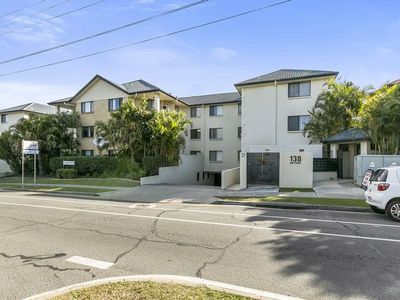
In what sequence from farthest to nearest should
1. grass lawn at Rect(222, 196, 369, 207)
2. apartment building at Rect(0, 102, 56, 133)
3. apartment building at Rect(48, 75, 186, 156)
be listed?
1. apartment building at Rect(0, 102, 56, 133)
2. apartment building at Rect(48, 75, 186, 156)
3. grass lawn at Rect(222, 196, 369, 207)

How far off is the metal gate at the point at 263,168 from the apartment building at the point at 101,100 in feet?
48.6

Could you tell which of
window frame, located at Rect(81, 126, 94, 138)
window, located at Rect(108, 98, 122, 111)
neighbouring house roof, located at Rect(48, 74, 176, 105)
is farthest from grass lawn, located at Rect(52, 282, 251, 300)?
window frame, located at Rect(81, 126, 94, 138)

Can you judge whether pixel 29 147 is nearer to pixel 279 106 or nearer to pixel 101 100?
pixel 101 100

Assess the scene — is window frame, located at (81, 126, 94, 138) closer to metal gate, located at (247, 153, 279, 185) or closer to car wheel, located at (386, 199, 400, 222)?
metal gate, located at (247, 153, 279, 185)

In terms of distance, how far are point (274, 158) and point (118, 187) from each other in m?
10.0

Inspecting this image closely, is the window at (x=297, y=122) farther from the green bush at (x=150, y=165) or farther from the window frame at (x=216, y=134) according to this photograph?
the green bush at (x=150, y=165)

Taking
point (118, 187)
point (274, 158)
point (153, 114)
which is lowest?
point (118, 187)

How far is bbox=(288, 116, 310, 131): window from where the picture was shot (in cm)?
2826

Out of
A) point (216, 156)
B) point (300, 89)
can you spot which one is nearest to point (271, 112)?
point (300, 89)

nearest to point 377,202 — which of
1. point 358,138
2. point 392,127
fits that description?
point 392,127

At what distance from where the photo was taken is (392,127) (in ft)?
58.5

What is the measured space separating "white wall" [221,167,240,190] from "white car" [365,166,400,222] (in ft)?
32.4

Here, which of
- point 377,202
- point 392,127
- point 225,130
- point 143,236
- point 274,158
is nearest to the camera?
point 143,236

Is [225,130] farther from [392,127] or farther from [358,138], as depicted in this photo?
[392,127]
